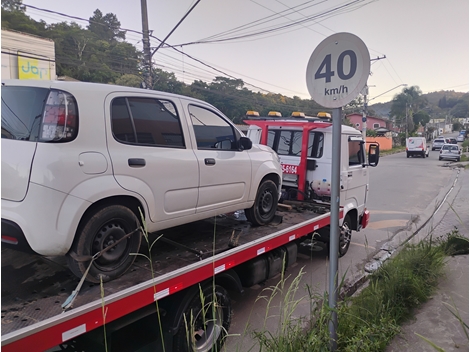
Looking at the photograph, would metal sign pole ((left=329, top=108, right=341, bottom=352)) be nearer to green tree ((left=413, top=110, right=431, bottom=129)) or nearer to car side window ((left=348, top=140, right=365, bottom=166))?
car side window ((left=348, top=140, right=365, bottom=166))

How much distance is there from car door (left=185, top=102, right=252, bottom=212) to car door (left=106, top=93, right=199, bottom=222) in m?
0.14

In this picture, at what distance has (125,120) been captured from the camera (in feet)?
10.5

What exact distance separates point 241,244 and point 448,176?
2031cm

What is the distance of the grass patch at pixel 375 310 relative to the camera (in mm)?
2693

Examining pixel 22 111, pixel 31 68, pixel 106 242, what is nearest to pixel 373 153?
pixel 106 242

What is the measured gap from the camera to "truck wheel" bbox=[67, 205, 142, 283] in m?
2.75

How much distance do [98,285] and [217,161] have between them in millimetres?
1787

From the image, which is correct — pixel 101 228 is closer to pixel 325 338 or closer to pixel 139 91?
pixel 139 91

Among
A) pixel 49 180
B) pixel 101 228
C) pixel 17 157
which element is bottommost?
pixel 101 228

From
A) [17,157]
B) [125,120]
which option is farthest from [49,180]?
[125,120]

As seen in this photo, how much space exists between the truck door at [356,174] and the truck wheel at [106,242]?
4.05m

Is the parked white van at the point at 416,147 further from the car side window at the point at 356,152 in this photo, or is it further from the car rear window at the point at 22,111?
the car rear window at the point at 22,111

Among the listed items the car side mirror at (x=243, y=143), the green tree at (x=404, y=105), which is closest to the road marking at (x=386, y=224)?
the car side mirror at (x=243, y=143)

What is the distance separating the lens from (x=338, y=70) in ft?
9.54
